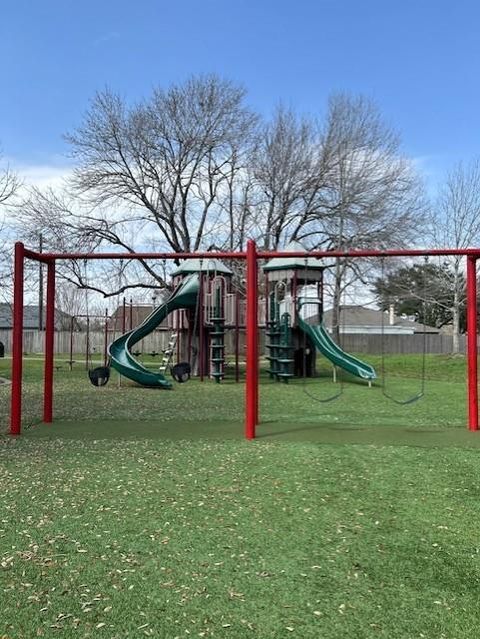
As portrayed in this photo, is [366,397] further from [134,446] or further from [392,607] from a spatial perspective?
[392,607]

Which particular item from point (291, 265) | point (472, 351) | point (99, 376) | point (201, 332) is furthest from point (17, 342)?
point (291, 265)

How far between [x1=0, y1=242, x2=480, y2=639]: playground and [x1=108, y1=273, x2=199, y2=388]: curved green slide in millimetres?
5924

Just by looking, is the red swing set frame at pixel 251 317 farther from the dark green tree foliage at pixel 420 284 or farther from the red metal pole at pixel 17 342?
the dark green tree foliage at pixel 420 284

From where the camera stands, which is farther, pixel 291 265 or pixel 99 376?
pixel 291 265

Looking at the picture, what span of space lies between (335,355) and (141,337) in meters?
5.30

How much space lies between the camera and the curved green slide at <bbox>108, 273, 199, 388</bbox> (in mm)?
14648

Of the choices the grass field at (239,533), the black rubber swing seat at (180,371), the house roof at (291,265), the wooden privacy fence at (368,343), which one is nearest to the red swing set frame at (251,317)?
the grass field at (239,533)

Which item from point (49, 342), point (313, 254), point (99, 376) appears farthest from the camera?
point (99, 376)

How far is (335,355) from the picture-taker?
53.2ft

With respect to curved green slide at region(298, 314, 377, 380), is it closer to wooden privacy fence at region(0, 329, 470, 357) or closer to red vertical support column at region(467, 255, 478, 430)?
red vertical support column at region(467, 255, 478, 430)

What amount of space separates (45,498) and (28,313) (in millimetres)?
59049

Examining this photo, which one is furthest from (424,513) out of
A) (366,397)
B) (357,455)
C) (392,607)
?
(366,397)

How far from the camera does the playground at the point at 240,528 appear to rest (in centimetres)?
283

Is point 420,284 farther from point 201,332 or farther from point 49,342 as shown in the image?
point 49,342
